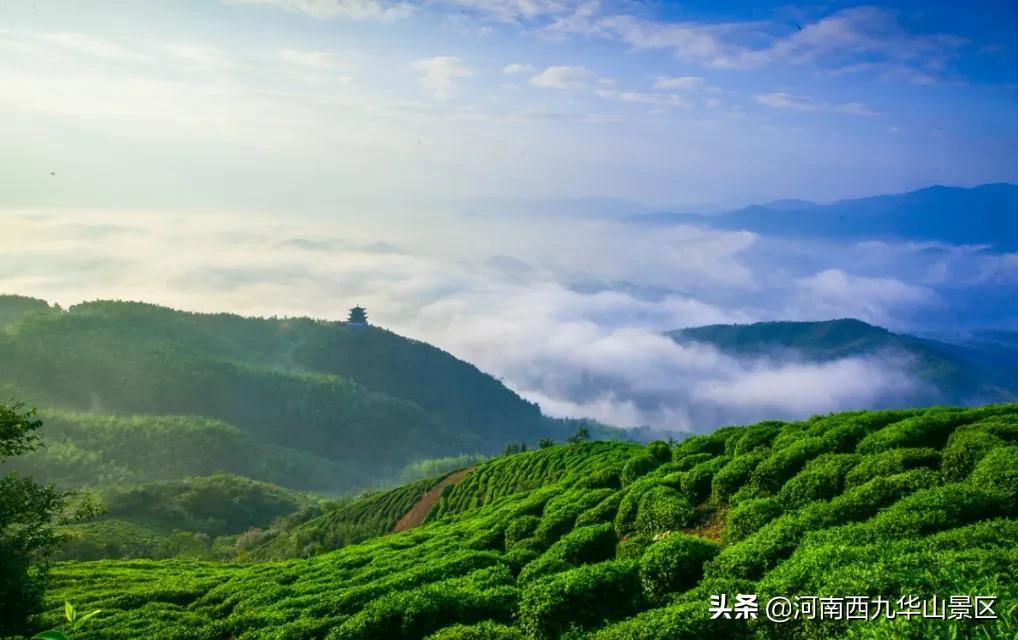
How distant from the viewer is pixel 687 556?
20234 mm

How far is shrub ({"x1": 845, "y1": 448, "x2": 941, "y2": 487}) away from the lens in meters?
23.2

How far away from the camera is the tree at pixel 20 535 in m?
21.6

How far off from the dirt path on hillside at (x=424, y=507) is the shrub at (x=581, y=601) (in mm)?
61405

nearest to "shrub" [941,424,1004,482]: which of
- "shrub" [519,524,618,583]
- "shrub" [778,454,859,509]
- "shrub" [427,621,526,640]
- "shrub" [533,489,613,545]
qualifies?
"shrub" [778,454,859,509]

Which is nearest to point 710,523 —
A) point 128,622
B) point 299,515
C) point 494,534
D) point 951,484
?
point 951,484

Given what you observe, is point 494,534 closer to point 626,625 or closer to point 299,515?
point 626,625

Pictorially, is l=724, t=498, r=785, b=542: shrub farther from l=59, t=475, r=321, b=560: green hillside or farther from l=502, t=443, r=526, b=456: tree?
l=59, t=475, r=321, b=560: green hillside

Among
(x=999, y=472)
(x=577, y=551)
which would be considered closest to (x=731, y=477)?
(x=577, y=551)

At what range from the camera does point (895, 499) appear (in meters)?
21.4

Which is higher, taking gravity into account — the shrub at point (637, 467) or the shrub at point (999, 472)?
the shrub at point (999, 472)

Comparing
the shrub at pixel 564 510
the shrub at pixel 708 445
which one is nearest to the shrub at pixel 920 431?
the shrub at pixel 708 445

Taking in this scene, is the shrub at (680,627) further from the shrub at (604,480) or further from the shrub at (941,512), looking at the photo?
the shrub at (604,480)

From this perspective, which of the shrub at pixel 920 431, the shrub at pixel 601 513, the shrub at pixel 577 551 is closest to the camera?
the shrub at pixel 577 551

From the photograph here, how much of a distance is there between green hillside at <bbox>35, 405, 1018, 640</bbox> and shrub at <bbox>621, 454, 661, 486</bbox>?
0.33 feet
